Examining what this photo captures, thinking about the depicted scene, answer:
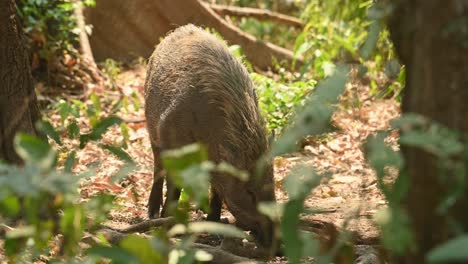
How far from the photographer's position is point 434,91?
7.38ft

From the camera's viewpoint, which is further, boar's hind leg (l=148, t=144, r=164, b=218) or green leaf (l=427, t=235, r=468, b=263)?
boar's hind leg (l=148, t=144, r=164, b=218)

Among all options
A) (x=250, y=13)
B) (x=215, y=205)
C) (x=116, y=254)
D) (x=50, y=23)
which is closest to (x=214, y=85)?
(x=215, y=205)

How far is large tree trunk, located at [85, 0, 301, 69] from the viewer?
33.4ft

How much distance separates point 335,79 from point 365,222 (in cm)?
264

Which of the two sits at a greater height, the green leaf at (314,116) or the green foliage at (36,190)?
the green leaf at (314,116)

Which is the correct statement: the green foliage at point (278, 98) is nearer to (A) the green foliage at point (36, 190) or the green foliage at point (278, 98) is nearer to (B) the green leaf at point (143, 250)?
(A) the green foliage at point (36, 190)

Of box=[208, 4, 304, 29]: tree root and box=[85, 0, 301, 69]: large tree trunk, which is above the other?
box=[208, 4, 304, 29]: tree root

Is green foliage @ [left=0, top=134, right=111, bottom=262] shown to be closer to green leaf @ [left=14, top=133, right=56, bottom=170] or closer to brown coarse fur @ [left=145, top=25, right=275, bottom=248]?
green leaf @ [left=14, top=133, right=56, bottom=170]

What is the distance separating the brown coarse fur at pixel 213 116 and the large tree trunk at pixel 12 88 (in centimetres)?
98

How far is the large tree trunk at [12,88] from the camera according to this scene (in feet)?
14.7

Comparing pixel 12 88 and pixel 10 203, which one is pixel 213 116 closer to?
pixel 12 88

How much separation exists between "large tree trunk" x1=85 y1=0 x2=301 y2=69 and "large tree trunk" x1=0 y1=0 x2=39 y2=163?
5.54m

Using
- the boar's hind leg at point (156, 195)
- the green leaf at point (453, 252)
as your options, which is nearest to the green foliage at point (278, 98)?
the boar's hind leg at point (156, 195)

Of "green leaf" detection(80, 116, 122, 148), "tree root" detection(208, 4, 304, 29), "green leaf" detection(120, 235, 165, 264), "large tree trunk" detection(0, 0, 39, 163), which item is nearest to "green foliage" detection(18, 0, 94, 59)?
"tree root" detection(208, 4, 304, 29)
